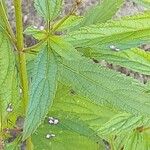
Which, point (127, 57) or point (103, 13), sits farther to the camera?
point (127, 57)

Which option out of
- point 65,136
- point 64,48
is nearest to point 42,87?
point 64,48

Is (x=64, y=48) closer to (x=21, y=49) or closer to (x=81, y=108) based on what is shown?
(x=21, y=49)

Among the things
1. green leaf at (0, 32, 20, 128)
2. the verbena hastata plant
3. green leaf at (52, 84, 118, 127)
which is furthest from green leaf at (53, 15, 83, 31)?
green leaf at (52, 84, 118, 127)

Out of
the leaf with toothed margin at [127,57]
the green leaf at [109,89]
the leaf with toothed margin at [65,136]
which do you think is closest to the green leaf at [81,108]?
the leaf with toothed margin at [65,136]

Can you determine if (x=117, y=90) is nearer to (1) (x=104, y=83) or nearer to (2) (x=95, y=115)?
(1) (x=104, y=83)

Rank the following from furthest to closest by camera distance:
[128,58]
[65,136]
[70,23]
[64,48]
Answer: [65,136], [128,58], [70,23], [64,48]

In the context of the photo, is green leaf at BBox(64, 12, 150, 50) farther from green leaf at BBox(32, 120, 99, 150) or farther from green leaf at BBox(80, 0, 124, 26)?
green leaf at BBox(32, 120, 99, 150)

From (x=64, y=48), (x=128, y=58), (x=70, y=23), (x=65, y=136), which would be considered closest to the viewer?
(x=64, y=48)
